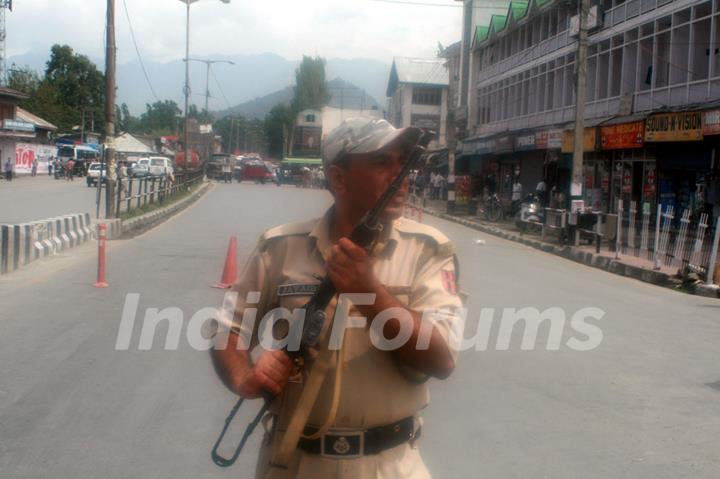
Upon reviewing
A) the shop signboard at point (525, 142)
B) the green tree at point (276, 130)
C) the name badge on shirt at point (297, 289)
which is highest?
the green tree at point (276, 130)

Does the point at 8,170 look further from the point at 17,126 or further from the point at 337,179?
the point at 337,179

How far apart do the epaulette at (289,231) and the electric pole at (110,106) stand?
20.0 m

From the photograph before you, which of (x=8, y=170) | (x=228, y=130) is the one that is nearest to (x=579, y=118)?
(x=8, y=170)

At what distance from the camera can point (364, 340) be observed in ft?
7.86

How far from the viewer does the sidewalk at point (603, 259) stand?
15.6 metres

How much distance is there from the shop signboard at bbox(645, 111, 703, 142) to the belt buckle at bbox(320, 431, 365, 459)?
70.8ft

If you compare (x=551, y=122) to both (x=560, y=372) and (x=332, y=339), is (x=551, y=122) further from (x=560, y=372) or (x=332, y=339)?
(x=332, y=339)

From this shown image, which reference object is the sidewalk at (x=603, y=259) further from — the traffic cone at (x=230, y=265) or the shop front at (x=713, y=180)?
the traffic cone at (x=230, y=265)

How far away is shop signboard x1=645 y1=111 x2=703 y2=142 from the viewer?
22.3 m

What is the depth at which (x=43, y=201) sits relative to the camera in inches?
1307

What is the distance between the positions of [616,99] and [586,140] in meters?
1.73

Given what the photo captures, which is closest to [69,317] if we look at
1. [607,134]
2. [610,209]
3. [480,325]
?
[480,325]

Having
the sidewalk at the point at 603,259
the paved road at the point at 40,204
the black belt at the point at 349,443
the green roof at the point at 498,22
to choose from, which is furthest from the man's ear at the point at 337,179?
the green roof at the point at 498,22

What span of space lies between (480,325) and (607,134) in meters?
20.0
